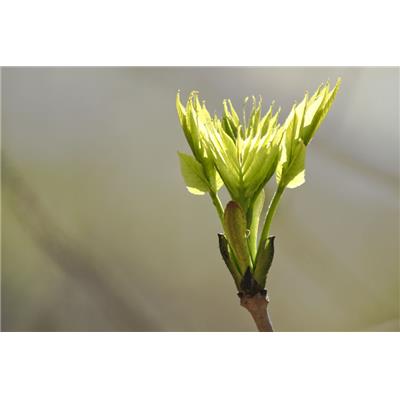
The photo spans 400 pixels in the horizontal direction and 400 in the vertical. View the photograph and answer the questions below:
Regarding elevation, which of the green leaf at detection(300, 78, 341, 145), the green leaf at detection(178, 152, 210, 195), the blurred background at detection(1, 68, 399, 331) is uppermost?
the green leaf at detection(300, 78, 341, 145)

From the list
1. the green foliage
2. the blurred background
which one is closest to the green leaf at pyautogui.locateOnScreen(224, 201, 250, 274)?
the green foliage

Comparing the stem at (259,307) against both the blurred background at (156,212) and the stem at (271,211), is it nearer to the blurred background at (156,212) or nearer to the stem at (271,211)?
the stem at (271,211)

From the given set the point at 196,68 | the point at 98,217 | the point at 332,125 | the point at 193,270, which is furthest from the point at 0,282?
the point at 332,125

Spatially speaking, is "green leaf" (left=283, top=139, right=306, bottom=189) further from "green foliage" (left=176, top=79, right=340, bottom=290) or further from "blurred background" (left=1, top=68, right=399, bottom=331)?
"blurred background" (left=1, top=68, right=399, bottom=331)

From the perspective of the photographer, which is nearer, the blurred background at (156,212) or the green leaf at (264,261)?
the green leaf at (264,261)

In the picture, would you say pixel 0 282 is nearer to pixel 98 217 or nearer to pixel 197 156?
pixel 98 217

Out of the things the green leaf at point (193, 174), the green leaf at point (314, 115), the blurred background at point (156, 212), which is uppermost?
the green leaf at point (314, 115)

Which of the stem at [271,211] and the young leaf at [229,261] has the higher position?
the stem at [271,211]

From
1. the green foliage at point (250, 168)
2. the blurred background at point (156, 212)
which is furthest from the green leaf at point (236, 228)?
the blurred background at point (156, 212)
